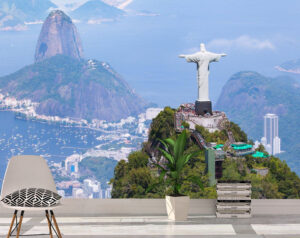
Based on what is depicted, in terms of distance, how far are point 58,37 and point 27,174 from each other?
2055 inches

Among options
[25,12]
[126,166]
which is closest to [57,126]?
[25,12]

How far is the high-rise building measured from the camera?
140 ft

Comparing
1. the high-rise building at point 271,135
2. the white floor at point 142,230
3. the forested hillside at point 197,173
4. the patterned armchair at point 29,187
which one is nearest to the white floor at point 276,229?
the white floor at point 142,230

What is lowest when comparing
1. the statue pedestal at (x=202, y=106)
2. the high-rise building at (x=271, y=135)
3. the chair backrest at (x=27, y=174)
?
the high-rise building at (x=271, y=135)

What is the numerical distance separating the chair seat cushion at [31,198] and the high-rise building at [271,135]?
130 feet

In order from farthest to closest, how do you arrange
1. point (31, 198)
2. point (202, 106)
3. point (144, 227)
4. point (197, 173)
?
1. point (197, 173)
2. point (202, 106)
3. point (144, 227)
4. point (31, 198)

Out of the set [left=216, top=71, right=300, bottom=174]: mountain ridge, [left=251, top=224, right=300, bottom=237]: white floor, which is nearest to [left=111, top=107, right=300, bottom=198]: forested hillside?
[left=216, top=71, right=300, bottom=174]: mountain ridge

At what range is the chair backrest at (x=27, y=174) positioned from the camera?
4.15 meters

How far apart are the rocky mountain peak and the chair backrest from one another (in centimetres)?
4711

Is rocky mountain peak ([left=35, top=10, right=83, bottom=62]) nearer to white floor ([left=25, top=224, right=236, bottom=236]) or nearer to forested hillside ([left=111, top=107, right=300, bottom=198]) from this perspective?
forested hillside ([left=111, top=107, right=300, bottom=198])

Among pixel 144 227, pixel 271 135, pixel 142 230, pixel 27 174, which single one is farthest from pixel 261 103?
pixel 27 174

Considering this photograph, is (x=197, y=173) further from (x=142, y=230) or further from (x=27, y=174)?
(x=27, y=174)

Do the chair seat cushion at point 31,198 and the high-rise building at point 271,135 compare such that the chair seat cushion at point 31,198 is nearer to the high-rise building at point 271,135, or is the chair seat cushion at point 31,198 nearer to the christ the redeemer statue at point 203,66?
the christ the redeemer statue at point 203,66

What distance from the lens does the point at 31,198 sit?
383 centimetres
